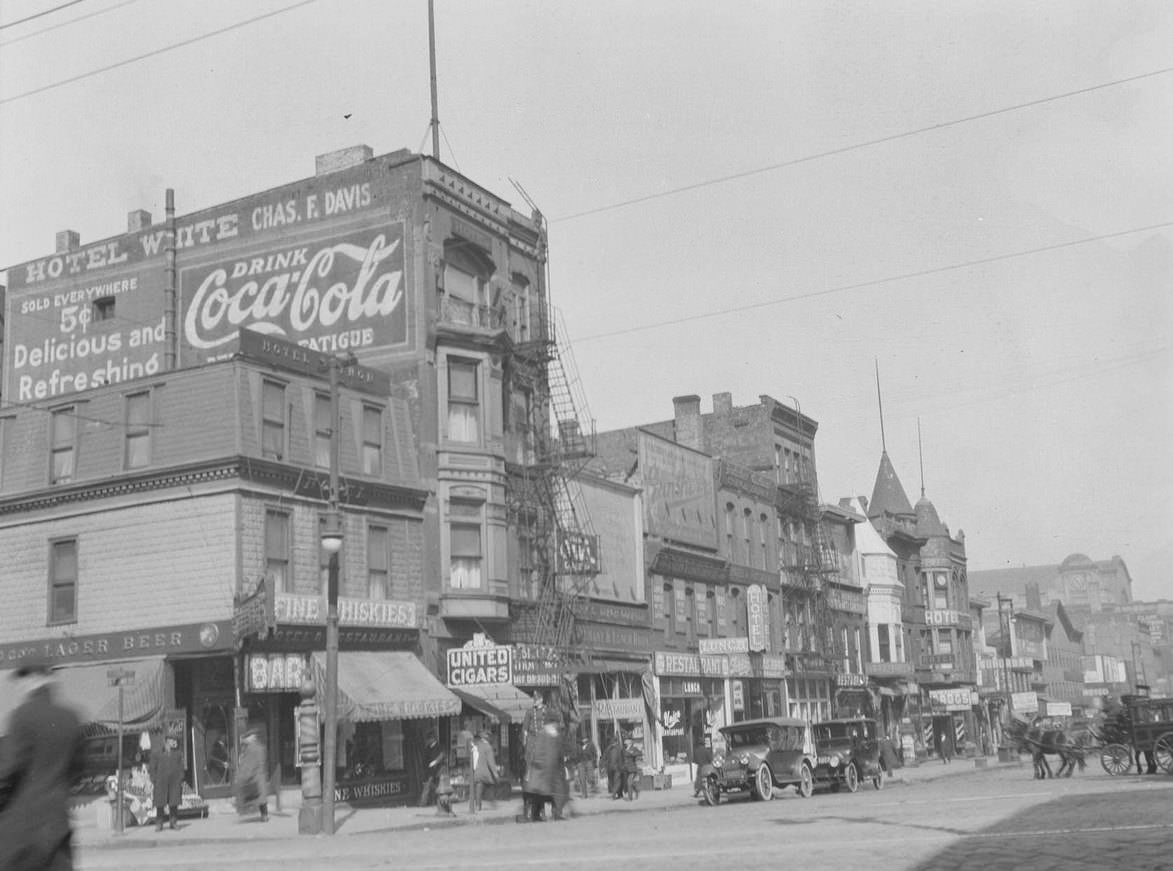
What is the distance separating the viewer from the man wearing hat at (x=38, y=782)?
7.10m

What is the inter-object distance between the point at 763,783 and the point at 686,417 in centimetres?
3172

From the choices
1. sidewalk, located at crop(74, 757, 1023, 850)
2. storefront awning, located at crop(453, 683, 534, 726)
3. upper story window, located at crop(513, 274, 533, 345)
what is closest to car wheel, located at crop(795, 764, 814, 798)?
sidewalk, located at crop(74, 757, 1023, 850)

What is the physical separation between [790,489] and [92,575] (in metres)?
34.1

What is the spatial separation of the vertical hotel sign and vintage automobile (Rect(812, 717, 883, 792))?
1591cm

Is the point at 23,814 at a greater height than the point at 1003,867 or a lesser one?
greater

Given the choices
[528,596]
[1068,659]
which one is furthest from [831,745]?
[1068,659]

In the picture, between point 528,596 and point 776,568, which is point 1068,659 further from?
point 528,596

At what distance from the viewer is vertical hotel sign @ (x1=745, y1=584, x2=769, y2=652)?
5216cm

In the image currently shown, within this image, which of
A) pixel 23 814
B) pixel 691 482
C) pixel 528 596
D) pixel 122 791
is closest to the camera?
pixel 23 814

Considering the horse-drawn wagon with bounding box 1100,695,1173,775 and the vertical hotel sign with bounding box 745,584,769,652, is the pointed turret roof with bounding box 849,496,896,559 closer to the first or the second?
the vertical hotel sign with bounding box 745,584,769,652

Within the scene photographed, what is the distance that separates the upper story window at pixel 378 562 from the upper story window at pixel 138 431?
5.81 m

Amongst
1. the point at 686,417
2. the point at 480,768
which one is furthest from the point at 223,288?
the point at 686,417

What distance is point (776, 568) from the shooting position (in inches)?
2249

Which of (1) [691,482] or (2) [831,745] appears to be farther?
(1) [691,482]
